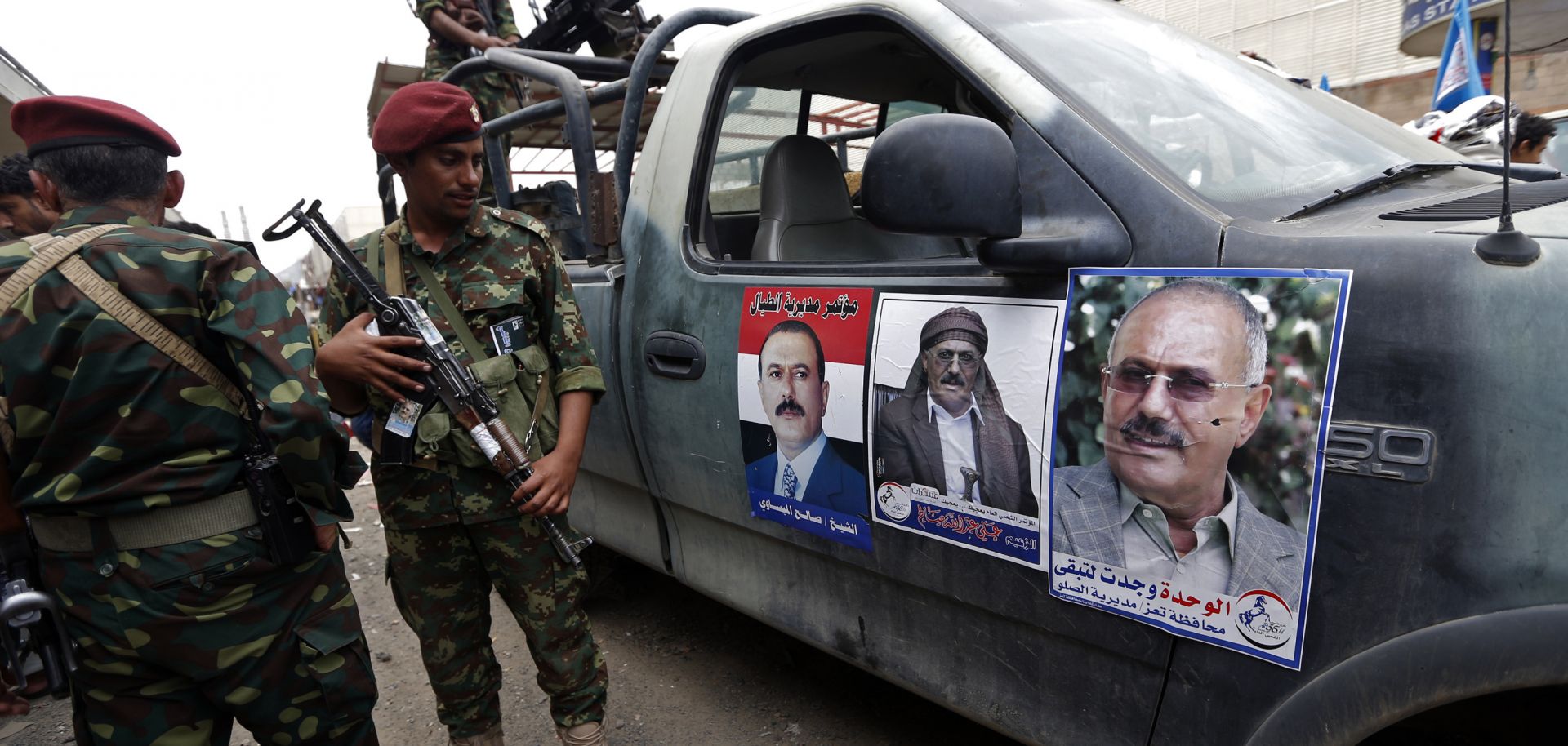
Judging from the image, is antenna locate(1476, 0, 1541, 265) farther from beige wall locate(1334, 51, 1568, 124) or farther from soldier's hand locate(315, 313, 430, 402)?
beige wall locate(1334, 51, 1568, 124)

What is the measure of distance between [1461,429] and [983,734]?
167 centimetres

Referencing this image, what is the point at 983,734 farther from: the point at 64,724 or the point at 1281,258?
the point at 64,724

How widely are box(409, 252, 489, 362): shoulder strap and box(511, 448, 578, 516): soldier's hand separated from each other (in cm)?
29

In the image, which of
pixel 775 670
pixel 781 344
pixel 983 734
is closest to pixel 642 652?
pixel 775 670

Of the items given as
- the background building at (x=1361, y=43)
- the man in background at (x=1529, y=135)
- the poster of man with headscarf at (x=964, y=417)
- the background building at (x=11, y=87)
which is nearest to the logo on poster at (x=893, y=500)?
the poster of man with headscarf at (x=964, y=417)

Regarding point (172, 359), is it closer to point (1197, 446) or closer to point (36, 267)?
point (36, 267)

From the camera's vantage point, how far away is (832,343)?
183cm

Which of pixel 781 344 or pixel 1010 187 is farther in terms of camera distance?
pixel 781 344

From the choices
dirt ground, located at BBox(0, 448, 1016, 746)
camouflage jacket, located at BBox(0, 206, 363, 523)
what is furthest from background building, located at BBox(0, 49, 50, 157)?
camouflage jacket, located at BBox(0, 206, 363, 523)

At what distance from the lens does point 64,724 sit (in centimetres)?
299

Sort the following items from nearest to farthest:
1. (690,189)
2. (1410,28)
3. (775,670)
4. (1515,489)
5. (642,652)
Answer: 1. (1515,489)
2. (690,189)
3. (775,670)
4. (642,652)
5. (1410,28)

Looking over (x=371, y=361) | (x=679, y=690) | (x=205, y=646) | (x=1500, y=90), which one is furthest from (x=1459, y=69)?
(x=205, y=646)

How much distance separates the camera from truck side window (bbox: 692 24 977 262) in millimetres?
2465

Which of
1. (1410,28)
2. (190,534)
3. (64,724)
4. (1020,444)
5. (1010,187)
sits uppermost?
(1410,28)
